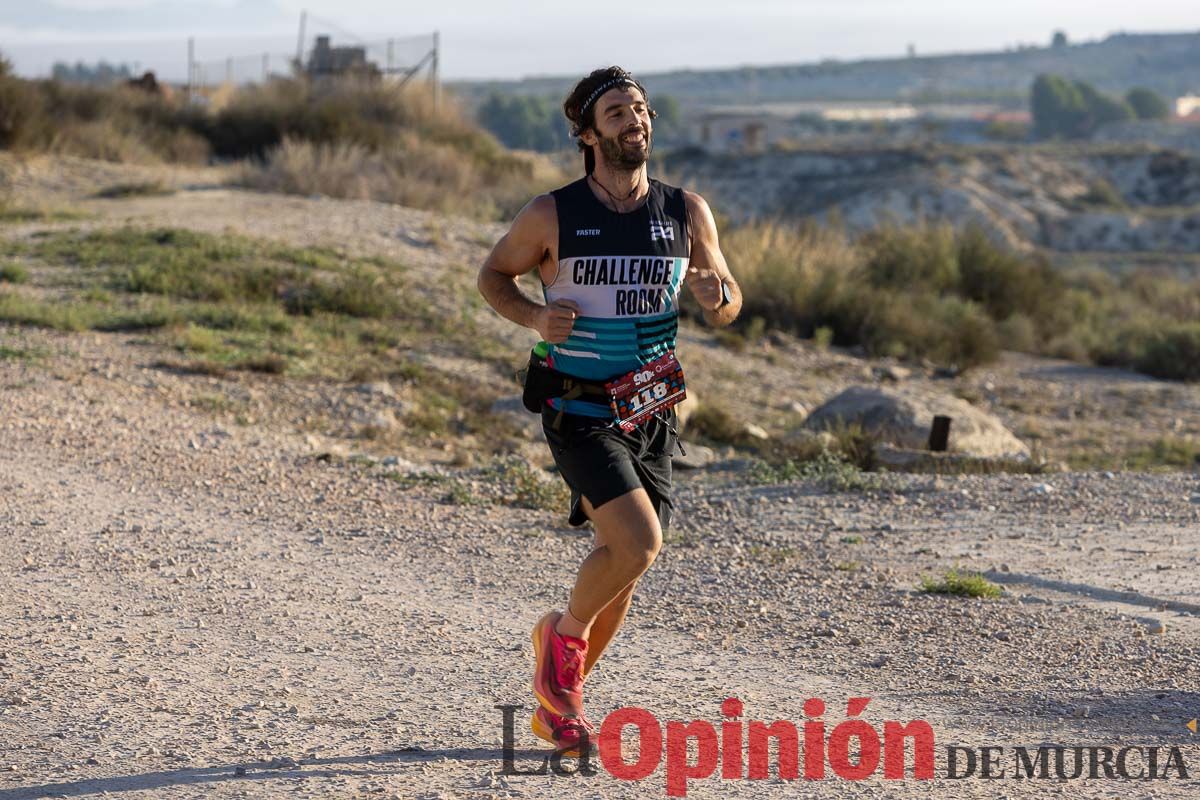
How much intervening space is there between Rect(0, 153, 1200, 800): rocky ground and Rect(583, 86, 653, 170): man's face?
1805mm

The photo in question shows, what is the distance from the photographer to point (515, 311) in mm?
4465

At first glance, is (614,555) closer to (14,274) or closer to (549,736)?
(549,736)

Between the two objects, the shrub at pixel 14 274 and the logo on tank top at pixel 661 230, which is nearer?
the logo on tank top at pixel 661 230

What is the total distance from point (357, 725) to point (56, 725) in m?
0.91

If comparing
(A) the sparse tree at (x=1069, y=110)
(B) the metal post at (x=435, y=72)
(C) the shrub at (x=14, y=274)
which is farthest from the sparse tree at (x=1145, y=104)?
(C) the shrub at (x=14, y=274)

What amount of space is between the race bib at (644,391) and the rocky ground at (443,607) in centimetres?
106

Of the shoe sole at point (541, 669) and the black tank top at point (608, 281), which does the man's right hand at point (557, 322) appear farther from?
the shoe sole at point (541, 669)

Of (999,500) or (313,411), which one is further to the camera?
(313,411)

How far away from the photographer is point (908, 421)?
12.0 metres

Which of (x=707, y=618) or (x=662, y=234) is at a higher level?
(x=662, y=234)

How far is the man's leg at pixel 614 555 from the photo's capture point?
4258 millimetres

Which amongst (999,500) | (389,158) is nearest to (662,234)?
(999,500)

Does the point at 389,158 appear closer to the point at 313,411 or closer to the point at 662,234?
the point at 313,411

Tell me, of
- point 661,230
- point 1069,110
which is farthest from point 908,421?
point 1069,110
